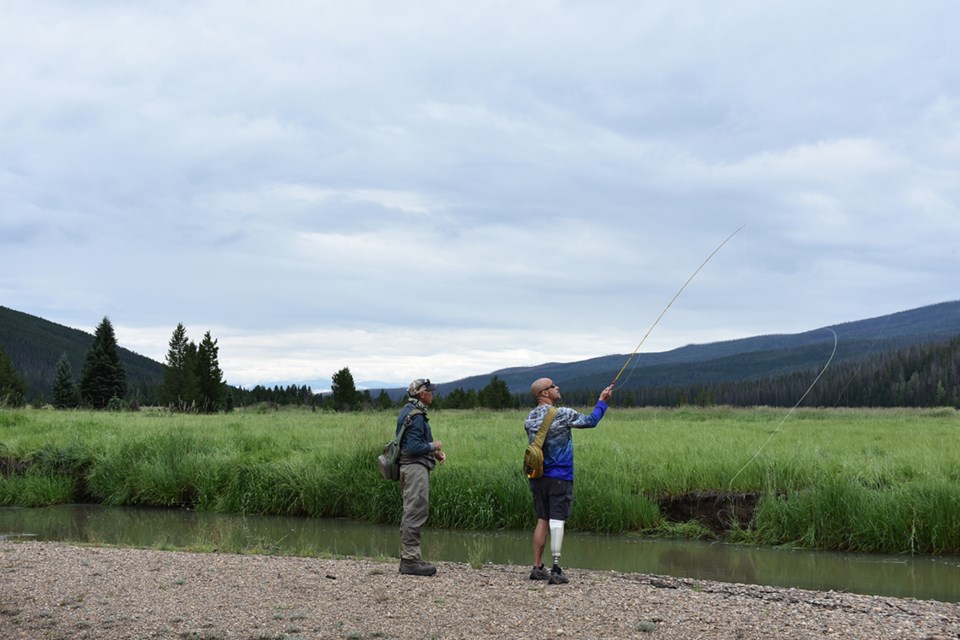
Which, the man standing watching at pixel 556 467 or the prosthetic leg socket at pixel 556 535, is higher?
the man standing watching at pixel 556 467

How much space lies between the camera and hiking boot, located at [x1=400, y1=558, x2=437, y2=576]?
30.5 feet

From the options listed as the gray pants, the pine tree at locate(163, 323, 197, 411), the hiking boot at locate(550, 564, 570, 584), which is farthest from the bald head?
the pine tree at locate(163, 323, 197, 411)

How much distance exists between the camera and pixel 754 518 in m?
14.4

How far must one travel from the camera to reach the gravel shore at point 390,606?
703cm

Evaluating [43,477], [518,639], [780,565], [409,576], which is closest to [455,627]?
[518,639]

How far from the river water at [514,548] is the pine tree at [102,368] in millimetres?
59679

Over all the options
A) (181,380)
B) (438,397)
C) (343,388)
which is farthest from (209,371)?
(438,397)

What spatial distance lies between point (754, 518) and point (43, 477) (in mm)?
15237

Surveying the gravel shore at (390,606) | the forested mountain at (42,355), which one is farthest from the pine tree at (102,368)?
the forested mountain at (42,355)

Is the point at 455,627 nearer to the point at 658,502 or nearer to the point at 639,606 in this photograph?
the point at 639,606

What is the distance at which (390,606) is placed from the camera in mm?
7742

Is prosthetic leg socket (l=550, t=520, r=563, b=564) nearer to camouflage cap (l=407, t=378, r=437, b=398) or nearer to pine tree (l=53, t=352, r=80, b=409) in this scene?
camouflage cap (l=407, t=378, r=437, b=398)

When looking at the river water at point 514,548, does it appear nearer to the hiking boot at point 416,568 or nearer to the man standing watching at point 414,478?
the hiking boot at point 416,568

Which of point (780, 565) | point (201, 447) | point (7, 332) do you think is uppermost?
point (7, 332)
